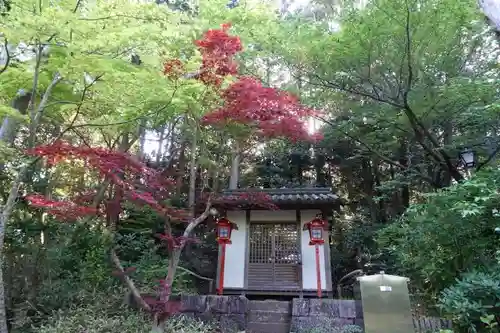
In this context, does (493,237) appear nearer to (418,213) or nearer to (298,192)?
(418,213)

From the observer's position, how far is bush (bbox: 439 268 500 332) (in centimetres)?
439

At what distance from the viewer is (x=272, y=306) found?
6.82 m

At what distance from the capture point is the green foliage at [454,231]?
4668 mm

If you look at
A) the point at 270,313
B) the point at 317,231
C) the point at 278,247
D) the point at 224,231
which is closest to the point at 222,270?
the point at 224,231

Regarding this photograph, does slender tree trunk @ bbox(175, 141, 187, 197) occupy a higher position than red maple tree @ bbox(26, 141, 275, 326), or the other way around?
slender tree trunk @ bbox(175, 141, 187, 197)

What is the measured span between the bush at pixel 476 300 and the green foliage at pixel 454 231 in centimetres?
52

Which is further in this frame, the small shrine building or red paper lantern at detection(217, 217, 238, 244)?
red paper lantern at detection(217, 217, 238, 244)

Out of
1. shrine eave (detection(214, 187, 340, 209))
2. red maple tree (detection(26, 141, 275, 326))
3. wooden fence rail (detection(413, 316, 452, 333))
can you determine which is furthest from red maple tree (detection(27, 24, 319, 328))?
wooden fence rail (detection(413, 316, 452, 333))

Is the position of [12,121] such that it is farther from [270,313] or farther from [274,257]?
[274,257]

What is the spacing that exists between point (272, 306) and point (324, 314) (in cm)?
102

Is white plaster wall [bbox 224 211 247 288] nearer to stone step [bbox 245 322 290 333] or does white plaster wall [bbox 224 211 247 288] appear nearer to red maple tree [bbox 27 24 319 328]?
stone step [bbox 245 322 290 333]

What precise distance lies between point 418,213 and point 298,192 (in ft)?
10.6

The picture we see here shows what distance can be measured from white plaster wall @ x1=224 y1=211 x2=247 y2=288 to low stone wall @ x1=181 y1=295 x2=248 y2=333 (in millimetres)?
1614

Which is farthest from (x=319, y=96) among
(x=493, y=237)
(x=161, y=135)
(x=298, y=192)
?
(x=161, y=135)
